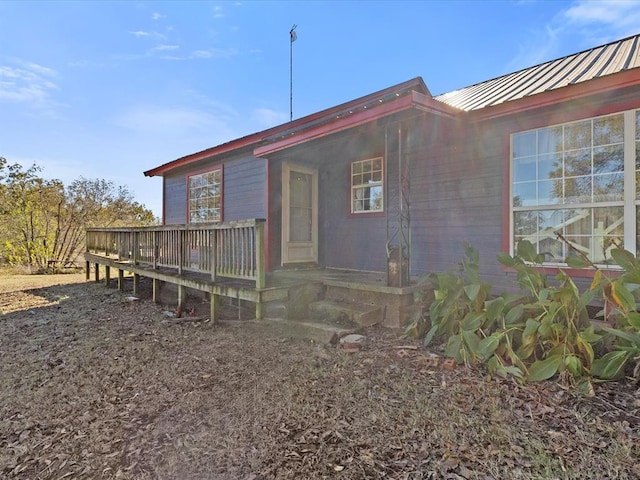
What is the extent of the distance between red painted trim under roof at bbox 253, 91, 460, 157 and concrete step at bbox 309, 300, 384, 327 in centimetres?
233

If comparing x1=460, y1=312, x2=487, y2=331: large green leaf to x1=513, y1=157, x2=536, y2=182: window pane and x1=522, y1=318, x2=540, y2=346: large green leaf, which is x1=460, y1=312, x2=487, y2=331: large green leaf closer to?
x1=522, y1=318, x2=540, y2=346: large green leaf

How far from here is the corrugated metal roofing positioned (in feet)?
12.6

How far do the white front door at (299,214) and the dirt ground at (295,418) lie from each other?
2888 mm

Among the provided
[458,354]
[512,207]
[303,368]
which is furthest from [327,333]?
[512,207]

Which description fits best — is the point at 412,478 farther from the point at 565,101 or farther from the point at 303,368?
the point at 565,101

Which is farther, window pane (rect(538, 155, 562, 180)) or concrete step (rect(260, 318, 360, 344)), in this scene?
window pane (rect(538, 155, 562, 180))

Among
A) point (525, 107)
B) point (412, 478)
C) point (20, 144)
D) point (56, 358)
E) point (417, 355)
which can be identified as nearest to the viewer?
point (412, 478)

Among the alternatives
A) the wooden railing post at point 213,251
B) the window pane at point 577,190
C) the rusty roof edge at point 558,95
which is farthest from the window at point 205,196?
the window pane at point 577,190

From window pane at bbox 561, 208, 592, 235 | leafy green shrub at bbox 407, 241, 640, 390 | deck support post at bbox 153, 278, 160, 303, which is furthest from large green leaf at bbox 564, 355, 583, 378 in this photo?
deck support post at bbox 153, 278, 160, 303

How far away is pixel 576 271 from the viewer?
161 inches

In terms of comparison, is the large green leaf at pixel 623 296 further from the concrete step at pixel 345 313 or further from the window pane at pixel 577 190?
the concrete step at pixel 345 313

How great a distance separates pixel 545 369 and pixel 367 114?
3.18 meters

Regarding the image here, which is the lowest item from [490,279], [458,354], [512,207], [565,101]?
[458,354]

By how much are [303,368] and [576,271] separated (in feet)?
11.3
